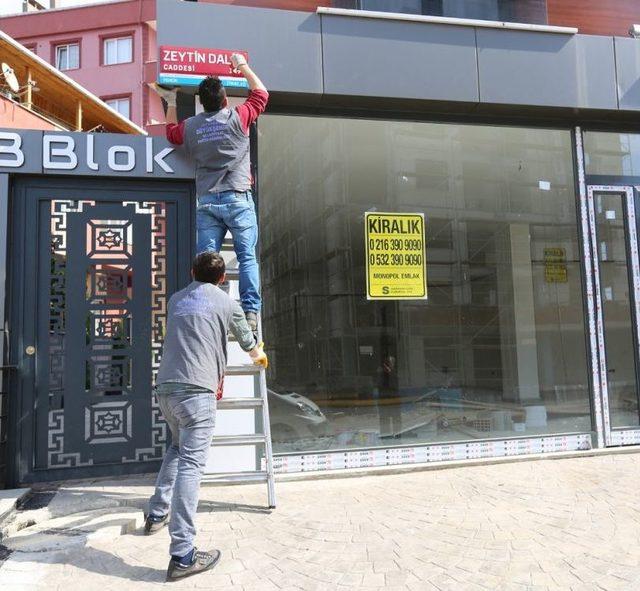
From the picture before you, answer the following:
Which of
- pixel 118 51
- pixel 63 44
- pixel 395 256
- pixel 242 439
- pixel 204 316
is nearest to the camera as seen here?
pixel 204 316

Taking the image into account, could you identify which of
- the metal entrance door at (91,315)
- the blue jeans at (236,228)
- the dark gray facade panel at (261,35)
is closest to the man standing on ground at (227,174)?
the blue jeans at (236,228)

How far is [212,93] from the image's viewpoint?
4371 millimetres

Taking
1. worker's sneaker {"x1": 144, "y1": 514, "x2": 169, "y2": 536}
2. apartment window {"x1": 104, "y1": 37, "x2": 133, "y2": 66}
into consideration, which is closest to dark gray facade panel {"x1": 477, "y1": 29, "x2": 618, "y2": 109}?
worker's sneaker {"x1": 144, "y1": 514, "x2": 169, "y2": 536}

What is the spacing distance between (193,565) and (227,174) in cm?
284

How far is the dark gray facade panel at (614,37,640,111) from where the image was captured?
5953 mm

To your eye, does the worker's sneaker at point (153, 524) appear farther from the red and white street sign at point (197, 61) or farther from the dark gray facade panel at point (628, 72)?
the dark gray facade panel at point (628, 72)

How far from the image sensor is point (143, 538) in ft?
12.2

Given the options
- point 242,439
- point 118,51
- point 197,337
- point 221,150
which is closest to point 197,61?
point 221,150

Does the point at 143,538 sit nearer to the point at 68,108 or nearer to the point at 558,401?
the point at 558,401

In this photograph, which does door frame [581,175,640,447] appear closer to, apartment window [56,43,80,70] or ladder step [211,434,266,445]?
ladder step [211,434,266,445]

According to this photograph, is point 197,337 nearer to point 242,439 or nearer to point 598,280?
point 242,439

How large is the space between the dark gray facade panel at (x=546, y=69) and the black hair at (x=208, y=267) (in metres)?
3.57

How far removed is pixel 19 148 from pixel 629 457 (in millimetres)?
6558

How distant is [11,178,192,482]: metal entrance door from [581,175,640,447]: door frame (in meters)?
4.28
